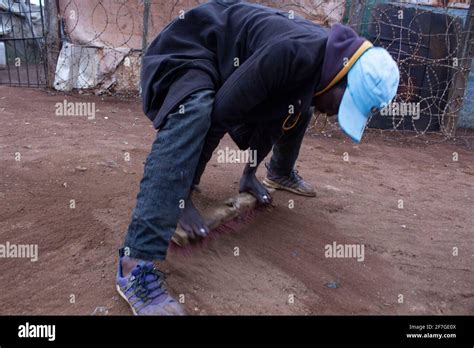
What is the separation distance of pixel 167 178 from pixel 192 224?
48 cm

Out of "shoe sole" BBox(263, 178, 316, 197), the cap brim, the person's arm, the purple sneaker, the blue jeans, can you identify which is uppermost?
the person's arm

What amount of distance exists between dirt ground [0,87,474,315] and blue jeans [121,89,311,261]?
0.98 feet

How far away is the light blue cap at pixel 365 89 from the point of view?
178 centimetres

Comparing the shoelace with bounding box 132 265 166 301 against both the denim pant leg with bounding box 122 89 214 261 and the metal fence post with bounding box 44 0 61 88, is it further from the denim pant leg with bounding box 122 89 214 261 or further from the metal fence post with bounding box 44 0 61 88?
the metal fence post with bounding box 44 0 61 88

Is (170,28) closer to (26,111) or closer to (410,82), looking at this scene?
(26,111)

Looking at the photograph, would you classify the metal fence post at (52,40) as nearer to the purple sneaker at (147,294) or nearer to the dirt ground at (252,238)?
the dirt ground at (252,238)

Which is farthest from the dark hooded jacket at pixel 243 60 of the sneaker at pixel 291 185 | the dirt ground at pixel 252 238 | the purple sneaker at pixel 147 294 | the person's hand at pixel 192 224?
the sneaker at pixel 291 185

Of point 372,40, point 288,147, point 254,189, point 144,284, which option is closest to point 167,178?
point 144,284

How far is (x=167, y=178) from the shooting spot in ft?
5.91

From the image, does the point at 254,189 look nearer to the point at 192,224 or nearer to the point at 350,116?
the point at 192,224

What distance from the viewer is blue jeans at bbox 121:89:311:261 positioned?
1.77 metres

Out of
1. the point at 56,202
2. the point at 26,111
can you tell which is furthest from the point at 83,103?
the point at 56,202

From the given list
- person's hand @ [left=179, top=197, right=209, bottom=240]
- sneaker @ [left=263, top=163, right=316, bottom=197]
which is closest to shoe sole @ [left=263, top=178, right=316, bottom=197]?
sneaker @ [left=263, top=163, right=316, bottom=197]

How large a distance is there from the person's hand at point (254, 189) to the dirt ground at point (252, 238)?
9 cm
